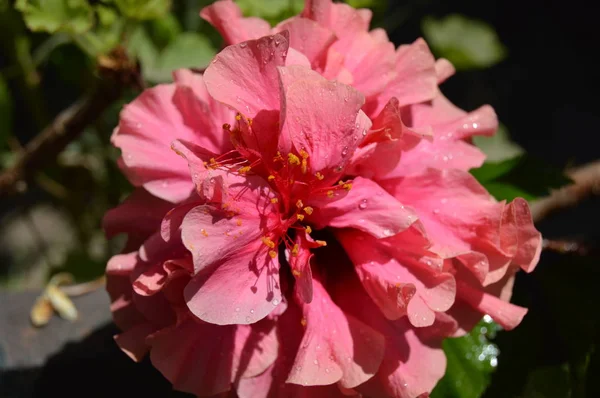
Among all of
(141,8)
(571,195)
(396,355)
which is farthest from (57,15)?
(571,195)

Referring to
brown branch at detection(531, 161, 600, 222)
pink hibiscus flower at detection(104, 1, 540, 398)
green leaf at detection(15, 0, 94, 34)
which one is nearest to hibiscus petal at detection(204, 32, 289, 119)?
pink hibiscus flower at detection(104, 1, 540, 398)

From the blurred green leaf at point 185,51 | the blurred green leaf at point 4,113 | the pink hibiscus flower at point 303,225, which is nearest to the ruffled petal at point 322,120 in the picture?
the pink hibiscus flower at point 303,225

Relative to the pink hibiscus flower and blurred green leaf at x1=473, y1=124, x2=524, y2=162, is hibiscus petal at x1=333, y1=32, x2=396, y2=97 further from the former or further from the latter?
blurred green leaf at x1=473, y1=124, x2=524, y2=162

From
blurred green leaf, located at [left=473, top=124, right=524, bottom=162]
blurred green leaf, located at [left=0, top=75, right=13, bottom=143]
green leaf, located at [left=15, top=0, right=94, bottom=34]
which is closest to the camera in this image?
green leaf, located at [left=15, top=0, right=94, bottom=34]

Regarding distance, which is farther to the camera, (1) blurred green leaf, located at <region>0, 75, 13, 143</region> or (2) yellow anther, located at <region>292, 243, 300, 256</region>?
(1) blurred green leaf, located at <region>0, 75, 13, 143</region>

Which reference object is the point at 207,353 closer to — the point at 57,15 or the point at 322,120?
the point at 322,120

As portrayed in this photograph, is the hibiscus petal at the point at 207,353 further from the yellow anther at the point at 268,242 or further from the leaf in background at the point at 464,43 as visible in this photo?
the leaf in background at the point at 464,43

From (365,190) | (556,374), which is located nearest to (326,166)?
(365,190)

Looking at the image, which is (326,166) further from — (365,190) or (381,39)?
(381,39)

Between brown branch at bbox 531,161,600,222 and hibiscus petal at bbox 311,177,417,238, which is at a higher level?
hibiscus petal at bbox 311,177,417,238
